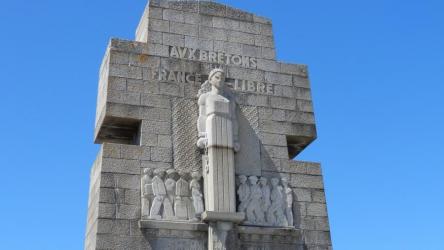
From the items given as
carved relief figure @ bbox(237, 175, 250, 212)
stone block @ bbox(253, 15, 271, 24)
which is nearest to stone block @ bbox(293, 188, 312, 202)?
carved relief figure @ bbox(237, 175, 250, 212)

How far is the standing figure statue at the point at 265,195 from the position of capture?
11172mm

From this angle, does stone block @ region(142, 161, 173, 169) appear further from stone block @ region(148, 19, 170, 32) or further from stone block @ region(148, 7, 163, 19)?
stone block @ region(148, 7, 163, 19)

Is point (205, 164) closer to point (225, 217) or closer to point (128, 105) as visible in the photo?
point (225, 217)

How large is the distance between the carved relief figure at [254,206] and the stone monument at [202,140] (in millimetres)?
21

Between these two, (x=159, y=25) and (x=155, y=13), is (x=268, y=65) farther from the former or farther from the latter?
(x=155, y=13)

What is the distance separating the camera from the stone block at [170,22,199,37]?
12.4 m

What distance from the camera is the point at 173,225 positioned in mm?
10391

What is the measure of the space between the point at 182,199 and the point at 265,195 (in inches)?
65.2

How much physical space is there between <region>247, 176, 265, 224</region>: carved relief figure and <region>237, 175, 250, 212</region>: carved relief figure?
0.08m

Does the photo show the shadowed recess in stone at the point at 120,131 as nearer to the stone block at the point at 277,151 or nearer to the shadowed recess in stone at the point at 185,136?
the shadowed recess in stone at the point at 185,136

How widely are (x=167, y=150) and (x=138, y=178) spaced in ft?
2.68

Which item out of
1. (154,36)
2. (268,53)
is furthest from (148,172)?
(268,53)

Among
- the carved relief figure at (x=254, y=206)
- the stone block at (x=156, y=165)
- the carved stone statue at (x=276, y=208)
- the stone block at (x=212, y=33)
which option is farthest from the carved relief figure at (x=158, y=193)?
the stone block at (x=212, y=33)

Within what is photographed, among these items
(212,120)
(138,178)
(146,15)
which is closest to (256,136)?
(212,120)
